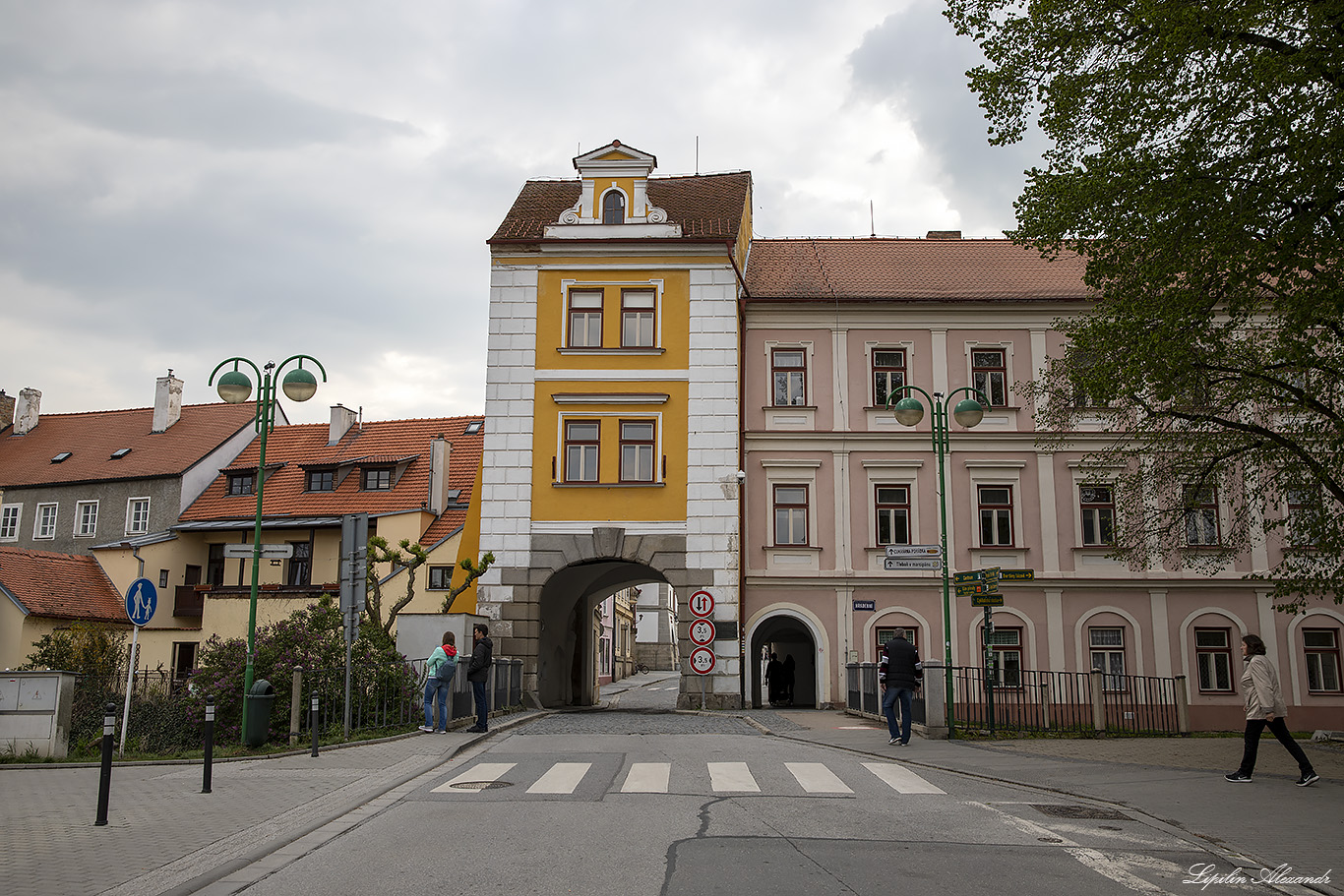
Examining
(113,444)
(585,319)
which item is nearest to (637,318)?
(585,319)

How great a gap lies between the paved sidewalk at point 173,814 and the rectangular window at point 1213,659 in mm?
21343

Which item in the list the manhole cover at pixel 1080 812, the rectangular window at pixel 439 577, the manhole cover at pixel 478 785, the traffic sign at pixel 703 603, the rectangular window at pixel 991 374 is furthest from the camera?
the rectangular window at pixel 439 577

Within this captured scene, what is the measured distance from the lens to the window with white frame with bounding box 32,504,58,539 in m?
50.9

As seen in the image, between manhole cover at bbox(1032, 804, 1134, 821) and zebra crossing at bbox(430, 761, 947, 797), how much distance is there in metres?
1.29

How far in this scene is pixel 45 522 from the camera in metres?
51.3

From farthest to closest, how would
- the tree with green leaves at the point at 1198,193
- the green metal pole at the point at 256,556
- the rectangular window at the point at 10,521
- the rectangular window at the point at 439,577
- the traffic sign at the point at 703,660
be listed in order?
1. the rectangular window at the point at 10,521
2. the rectangular window at the point at 439,577
3. the traffic sign at the point at 703,660
4. the green metal pole at the point at 256,556
5. the tree with green leaves at the point at 1198,193

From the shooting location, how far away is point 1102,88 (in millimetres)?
16969

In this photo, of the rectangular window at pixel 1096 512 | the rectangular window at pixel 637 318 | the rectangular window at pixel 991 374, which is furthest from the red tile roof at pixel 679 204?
the rectangular window at pixel 1096 512

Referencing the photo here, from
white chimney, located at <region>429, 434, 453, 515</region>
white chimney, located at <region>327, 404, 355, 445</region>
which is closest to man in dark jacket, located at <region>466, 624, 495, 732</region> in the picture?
white chimney, located at <region>429, 434, 453, 515</region>

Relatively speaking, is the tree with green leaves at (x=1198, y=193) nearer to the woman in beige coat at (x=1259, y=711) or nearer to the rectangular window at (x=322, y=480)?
the woman in beige coat at (x=1259, y=711)

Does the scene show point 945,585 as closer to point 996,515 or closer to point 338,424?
point 996,515

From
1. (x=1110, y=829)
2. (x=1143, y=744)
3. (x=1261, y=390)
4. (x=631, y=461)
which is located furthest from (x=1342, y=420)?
(x=631, y=461)

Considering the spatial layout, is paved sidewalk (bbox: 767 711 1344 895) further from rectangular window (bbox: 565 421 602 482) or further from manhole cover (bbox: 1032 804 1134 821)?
rectangular window (bbox: 565 421 602 482)

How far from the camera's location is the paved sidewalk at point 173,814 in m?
8.17
